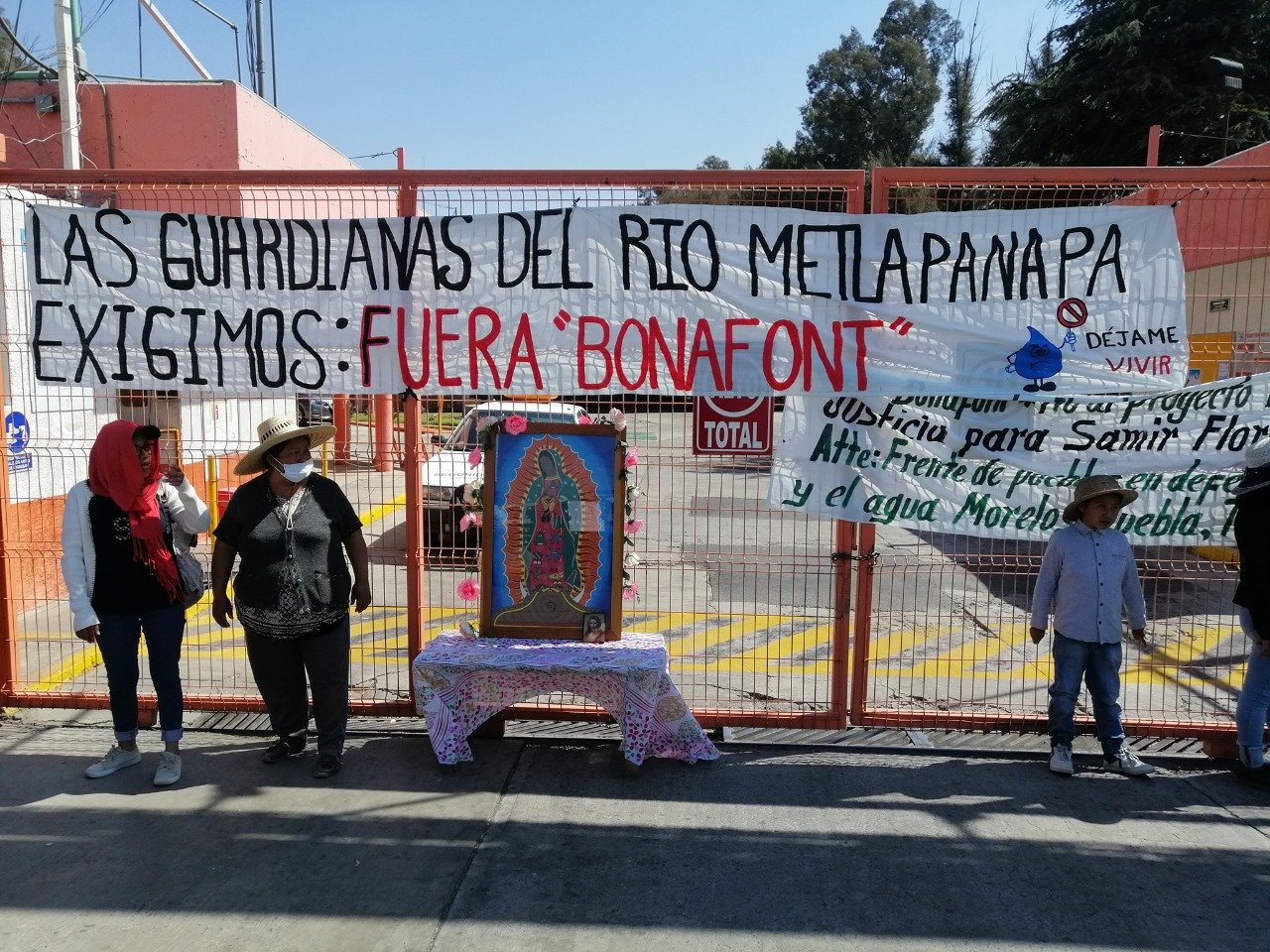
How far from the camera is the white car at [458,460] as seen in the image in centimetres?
500

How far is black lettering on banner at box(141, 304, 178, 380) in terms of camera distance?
4.98 m

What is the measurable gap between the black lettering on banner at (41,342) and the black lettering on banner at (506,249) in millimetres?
2503

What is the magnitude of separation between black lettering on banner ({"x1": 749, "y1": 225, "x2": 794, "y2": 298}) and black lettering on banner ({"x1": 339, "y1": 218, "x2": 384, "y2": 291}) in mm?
2084

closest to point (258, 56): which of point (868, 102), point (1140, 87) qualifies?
point (1140, 87)

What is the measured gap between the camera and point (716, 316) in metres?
4.83

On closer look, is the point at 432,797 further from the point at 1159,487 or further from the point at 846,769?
the point at 1159,487

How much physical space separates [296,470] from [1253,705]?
5.06 meters

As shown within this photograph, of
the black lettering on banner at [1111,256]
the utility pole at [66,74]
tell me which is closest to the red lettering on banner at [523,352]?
the black lettering on banner at [1111,256]

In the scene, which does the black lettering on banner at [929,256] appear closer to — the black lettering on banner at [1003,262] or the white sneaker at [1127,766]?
the black lettering on banner at [1003,262]

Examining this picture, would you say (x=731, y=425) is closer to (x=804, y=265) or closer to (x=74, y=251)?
(x=804, y=265)

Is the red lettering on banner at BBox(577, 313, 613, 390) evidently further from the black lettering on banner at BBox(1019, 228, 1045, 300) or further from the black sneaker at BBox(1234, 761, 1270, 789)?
the black sneaker at BBox(1234, 761, 1270, 789)

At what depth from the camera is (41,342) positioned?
5.00 m


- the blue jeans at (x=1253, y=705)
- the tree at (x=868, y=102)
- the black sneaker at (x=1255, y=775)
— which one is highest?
the tree at (x=868, y=102)

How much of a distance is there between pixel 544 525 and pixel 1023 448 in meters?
2.67
